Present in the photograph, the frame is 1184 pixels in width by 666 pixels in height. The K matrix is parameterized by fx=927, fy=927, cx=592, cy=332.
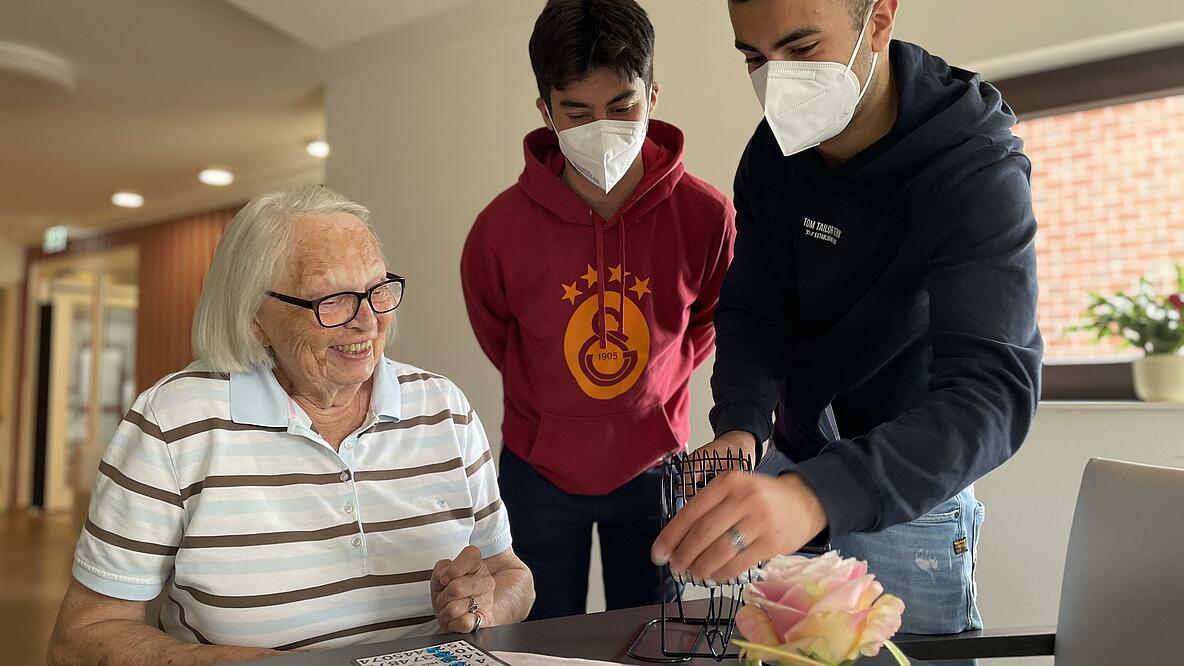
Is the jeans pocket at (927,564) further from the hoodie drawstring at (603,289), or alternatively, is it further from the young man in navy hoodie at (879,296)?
the hoodie drawstring at (603,289)

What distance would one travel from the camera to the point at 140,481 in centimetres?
120

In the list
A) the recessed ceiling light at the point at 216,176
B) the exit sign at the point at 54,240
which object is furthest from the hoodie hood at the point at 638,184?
the exit sign at the point at 54,240

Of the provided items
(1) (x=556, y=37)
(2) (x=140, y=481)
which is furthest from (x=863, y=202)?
(2) (x=140, y=481)

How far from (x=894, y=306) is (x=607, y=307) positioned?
697 mm

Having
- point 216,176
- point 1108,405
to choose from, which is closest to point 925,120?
point 1108,405

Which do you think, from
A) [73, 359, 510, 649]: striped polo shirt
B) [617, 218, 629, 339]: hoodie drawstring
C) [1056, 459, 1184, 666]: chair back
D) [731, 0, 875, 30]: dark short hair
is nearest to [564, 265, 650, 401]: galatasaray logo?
[617, 218, 629, 339]: hoodie drawstring

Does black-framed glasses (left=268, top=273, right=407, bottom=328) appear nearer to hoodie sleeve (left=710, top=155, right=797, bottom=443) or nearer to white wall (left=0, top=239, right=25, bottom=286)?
hoodie sleeve (left=710, top=155, right=797, bottom=443)

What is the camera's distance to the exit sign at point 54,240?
327 inches

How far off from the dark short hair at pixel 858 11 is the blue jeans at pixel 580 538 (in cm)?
94

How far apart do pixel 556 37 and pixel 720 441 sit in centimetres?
85

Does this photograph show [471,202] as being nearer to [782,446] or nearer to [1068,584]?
[782,446]

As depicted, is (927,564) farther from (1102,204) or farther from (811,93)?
(1102,204)

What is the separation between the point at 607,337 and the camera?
1.84 metres

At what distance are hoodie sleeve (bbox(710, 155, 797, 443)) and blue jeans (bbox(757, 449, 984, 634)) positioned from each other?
23 centimetres
